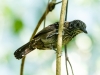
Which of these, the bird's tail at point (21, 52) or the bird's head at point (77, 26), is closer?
the bird's tail at point (21, 52)

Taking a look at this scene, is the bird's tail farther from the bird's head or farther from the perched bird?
the bird's head

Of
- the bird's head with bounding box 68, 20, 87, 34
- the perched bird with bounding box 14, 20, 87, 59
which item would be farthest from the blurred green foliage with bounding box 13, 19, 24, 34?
the bird's head with bounding box 68, 20, 87, 34

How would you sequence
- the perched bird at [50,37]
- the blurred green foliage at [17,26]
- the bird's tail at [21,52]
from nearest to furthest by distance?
the bird's tail at [21,52]
the perched bird at [50,37]
the blurred green foliage at [17,26]

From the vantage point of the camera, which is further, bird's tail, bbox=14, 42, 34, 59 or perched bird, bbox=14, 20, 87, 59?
perched bird, bbox=14, 20, 87, 59

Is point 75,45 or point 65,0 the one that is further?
point 75,45

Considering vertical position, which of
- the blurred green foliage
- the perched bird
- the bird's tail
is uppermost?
the blurred green foliage

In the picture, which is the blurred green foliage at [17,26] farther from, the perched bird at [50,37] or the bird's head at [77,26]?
the bird's head at [77,26]

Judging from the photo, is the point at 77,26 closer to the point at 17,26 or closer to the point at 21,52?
the point at 21,52

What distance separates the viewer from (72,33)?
4.02 metres

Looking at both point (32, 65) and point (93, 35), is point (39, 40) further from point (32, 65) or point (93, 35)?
point (93, 35)

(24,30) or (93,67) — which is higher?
(24,30)

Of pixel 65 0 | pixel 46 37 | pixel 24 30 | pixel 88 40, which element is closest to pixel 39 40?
pixel 46 37

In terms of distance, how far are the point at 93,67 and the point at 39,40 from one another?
3.69ft

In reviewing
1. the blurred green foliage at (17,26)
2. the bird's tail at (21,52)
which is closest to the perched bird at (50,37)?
the bird's tail at (21,52)
